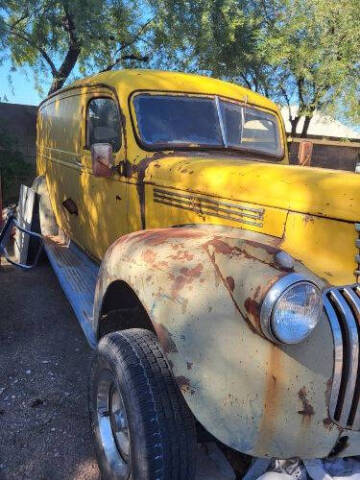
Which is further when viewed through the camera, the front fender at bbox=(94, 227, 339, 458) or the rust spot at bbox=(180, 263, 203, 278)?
the rust spot at bbox=(180, 263, 203, 278)

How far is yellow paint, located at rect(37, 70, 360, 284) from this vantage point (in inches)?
76.3

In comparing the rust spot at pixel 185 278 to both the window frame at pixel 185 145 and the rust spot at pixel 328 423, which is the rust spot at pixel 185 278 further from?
the window frame at pixel 185 145

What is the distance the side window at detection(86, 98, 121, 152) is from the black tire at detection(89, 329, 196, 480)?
5.80 ft

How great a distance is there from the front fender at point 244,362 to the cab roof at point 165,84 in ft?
6.38

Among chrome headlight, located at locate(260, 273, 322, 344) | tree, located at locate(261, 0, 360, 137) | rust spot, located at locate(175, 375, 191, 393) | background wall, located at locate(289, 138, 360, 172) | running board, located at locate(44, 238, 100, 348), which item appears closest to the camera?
chrome headlight, located at locate(260, 273, 322, 344)

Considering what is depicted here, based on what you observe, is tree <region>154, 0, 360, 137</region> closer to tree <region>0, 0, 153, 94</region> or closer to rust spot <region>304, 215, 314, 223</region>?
tree <region>0, 0, 153, 94</region>

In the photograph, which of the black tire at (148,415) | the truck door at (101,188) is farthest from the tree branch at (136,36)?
the black tire at (148,415)

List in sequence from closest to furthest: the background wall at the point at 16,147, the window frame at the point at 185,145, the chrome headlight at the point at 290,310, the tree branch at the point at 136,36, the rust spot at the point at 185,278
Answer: the chrome headlight at the point at 290,310, the rust spot at the point at 185,278, the window frame at the point at 185,145, the background wall at the point at 16,147, the tree branch at the point at 136,36

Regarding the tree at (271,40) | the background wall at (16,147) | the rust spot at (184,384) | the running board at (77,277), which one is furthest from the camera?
the tree at (271,40)

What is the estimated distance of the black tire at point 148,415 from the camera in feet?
5.39

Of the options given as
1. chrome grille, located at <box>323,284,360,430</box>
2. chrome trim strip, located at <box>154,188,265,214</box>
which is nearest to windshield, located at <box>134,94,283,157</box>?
chrome trim strip, located at <box>154,188,265,214</box>

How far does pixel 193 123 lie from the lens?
3223mm

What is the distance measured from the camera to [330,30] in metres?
13.2

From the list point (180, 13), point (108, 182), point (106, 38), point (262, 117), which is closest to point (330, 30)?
point (180, 13)
